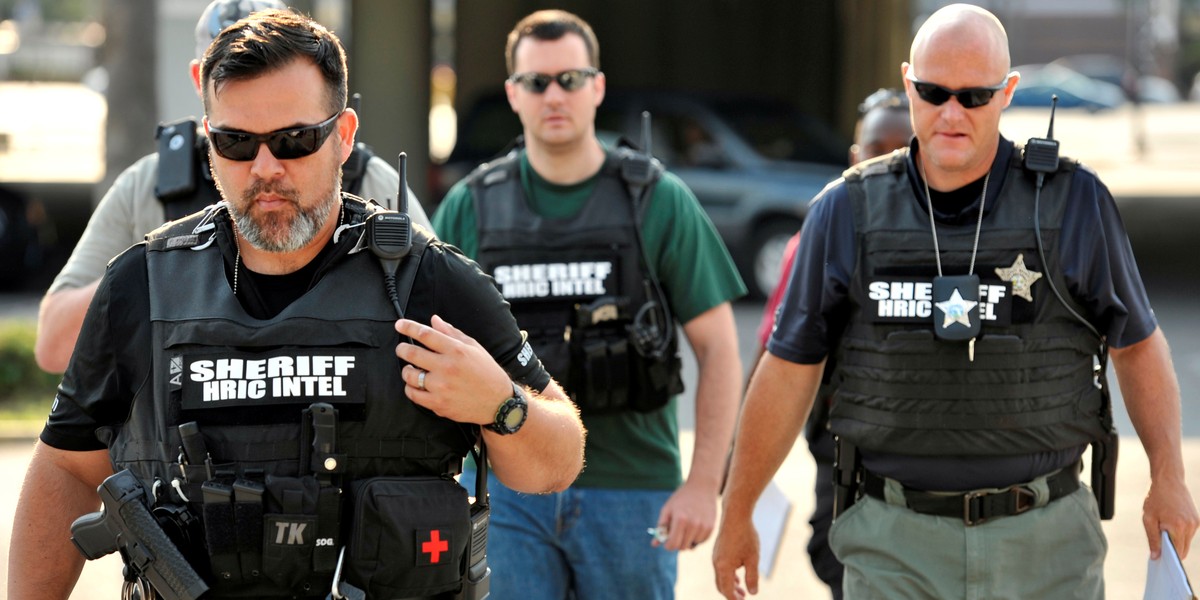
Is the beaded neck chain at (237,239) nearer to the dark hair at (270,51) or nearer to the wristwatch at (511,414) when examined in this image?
the dark hair at (270,51)

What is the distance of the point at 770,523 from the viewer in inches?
163

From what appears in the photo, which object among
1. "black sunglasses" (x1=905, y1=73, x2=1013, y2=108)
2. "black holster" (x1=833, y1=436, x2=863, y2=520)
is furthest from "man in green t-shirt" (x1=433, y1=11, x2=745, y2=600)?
"black sunglasses" (x1=905, y1=73, x2=1013, y2=108)

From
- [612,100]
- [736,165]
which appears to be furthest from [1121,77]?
[612,100]

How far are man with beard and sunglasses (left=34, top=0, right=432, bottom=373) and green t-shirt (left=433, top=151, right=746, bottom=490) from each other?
66 cm

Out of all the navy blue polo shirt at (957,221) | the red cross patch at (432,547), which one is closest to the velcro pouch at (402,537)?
the red cross patch at (432,547)

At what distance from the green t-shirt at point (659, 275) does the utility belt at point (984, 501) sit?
0.91 m

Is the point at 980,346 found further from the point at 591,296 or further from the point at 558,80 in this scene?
the point at 558,80

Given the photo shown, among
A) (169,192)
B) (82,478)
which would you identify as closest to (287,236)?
(82,478)

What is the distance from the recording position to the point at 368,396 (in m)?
2.58

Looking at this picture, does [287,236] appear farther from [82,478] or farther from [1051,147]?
[1051,147]

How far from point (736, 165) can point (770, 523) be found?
8.95 m

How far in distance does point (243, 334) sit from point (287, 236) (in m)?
0.18

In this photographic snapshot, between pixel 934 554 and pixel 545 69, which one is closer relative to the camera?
pixel 934 554

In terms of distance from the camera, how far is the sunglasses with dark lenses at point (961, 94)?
135 inches
